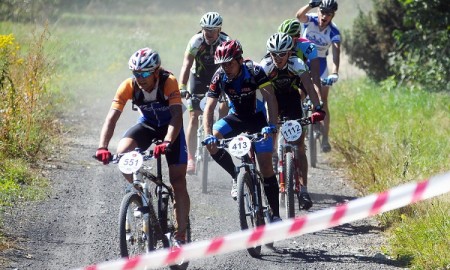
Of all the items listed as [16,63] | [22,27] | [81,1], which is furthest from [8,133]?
[81,1]

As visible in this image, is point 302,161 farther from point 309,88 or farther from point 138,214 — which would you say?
point 138,214

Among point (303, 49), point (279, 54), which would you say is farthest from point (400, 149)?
point (279, 54)

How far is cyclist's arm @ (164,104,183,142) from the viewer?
24.4 ft

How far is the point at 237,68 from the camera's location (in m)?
8.50

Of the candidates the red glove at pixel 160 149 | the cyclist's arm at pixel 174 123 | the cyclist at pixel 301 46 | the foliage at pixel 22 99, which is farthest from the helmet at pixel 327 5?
the red glove at pixel 160 149

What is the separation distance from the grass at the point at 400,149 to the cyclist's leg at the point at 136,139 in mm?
2479

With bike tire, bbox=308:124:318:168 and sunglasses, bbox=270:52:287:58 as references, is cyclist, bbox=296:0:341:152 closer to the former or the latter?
bike tire, bbox=308:124:318:168

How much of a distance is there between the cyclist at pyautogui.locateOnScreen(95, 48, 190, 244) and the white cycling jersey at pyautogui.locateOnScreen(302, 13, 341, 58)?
5531 millimetres

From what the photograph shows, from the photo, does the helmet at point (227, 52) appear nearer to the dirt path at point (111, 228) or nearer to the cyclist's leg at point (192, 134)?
the dirt path at point (111, 228)

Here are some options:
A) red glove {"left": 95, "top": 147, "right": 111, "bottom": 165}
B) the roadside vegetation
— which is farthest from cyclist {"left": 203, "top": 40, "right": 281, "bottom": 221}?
the roadside vegetation

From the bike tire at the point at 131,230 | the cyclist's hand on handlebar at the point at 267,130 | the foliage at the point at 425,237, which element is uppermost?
the cyclist's hand on handlebar at the point at 267,130

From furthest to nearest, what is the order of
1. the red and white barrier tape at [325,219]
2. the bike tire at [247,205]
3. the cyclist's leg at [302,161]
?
the cyclist's leg at [302,161] → the bike tire at [247,205] → the red and white barrier tape at [325,219]

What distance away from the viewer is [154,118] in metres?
7.93

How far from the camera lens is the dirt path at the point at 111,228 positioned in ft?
26.9
